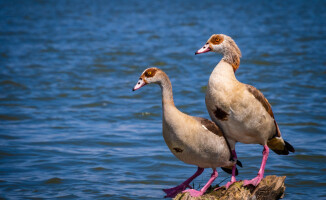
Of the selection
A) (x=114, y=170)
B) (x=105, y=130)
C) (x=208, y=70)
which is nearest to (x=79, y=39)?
(x=208, y=70)

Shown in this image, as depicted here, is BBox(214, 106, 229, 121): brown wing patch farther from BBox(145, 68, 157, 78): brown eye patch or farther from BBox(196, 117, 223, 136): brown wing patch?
BBox(145, 68, 157, 78): brown eye patch

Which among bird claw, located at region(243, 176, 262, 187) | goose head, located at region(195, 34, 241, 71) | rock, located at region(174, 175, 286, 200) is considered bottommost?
rock, located at region(174, 175, 286, 200)

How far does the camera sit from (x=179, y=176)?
825 cm

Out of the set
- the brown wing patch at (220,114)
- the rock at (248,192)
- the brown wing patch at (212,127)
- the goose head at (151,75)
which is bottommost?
the rock at (248,192)

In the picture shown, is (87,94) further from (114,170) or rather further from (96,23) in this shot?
(96,23)

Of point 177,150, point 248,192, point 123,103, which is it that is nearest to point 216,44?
point 177,150

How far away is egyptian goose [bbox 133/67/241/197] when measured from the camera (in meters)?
5.69

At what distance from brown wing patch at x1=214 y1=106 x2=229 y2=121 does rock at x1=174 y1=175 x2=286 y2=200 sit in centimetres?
84

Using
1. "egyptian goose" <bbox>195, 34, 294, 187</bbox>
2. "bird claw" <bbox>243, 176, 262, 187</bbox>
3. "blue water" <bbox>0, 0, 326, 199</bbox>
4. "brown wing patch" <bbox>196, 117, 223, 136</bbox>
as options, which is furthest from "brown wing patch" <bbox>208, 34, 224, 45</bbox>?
"blue water" <bbox>0, 0, 326, 199</bbox>

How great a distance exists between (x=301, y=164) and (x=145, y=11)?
3976cm

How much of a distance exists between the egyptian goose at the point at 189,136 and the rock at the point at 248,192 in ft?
0.48

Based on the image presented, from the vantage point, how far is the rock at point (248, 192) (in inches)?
234


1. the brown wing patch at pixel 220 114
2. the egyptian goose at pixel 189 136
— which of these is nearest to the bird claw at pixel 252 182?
the egyptian goose at pixel 189 136

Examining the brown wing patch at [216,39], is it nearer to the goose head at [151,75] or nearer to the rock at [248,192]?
the goose head at [151,75]
